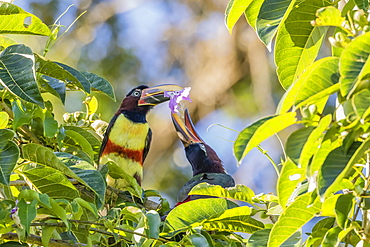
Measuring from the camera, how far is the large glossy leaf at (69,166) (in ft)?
4.56

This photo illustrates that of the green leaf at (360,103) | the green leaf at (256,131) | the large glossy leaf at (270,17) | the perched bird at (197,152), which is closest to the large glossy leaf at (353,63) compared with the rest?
the green leaf at (360,103)

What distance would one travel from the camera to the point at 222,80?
5.36 metres

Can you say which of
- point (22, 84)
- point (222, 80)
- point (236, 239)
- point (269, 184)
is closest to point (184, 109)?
point (236, 239)

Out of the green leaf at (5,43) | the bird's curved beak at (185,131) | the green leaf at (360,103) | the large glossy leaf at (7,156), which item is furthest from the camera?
the bird's curved beak at (185,131)

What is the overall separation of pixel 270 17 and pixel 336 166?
52 centimetres

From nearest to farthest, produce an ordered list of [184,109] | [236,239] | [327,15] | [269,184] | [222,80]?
[327,15] < [236,239] < [184,109] < [222,80] < [269,184]

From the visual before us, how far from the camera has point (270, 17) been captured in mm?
1337

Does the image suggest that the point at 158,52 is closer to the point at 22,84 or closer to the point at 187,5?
the point at 187,5

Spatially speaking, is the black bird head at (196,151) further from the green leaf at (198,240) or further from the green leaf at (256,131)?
the green leaf at (256,131)

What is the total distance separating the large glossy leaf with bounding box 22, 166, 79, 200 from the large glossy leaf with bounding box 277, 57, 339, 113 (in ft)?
2.37

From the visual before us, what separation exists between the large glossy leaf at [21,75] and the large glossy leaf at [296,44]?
1.82 feet

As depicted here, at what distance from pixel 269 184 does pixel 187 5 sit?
2054 mm

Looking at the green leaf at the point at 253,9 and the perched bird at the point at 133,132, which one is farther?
the perched bird at the point at 133,132

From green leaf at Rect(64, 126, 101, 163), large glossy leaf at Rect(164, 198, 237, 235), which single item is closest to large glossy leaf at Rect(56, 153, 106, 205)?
large glossy leaf at Rect(164, 198, 237, 235)
